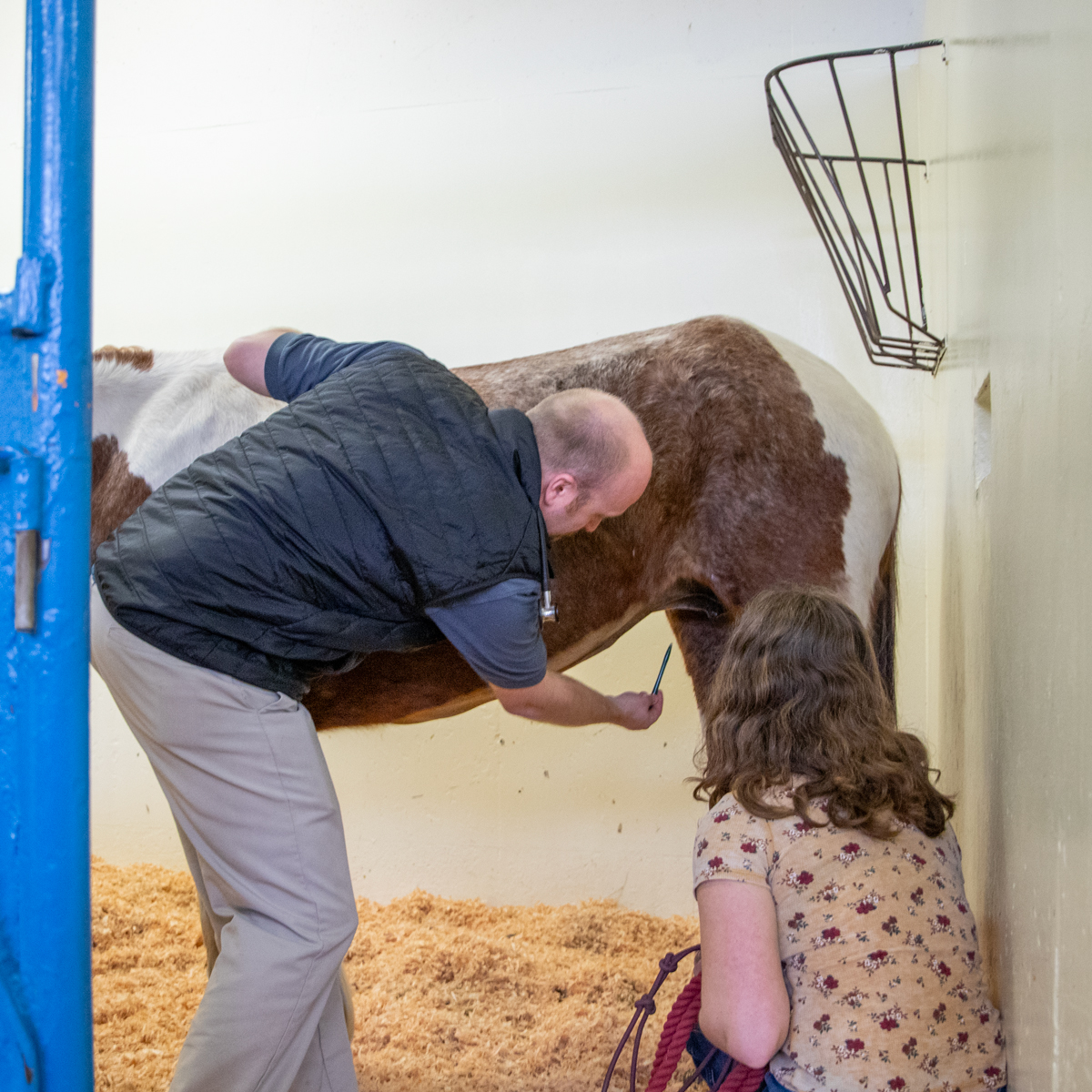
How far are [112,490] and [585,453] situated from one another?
1186 mm

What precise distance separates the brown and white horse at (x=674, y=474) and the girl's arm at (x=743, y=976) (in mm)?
949

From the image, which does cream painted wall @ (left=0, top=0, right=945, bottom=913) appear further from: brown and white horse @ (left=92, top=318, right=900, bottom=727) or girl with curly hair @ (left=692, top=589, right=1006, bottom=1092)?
girl with curly hair @ (left=692, top=589, right=1006, bottom=1092)

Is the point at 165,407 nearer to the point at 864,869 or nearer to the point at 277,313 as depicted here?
the point at 277,313

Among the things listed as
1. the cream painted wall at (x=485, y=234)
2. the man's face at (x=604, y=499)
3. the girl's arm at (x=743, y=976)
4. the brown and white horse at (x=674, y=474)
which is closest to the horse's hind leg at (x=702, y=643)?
the brown and white horse at (x=674, y=474)

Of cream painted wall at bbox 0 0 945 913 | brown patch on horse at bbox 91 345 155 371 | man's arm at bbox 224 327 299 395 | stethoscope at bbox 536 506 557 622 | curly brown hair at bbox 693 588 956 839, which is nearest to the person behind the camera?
curly brown hair at bbox 693 588 956 839

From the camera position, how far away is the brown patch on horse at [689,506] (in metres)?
2.10

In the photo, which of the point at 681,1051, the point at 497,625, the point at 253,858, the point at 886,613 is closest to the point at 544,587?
the point at 497,625

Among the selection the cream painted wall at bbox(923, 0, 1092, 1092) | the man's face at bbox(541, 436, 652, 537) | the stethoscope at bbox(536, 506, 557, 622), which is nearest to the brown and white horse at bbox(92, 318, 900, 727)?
the cream painted wall at bbox(923, 0, 1092, 1092)

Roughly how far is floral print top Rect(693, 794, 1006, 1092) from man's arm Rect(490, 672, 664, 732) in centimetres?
37

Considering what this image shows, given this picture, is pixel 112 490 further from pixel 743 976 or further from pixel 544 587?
pixel 743 976

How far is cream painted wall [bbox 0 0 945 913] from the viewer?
307cm

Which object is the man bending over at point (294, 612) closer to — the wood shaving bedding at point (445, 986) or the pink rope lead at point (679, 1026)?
the pink rope lead at point (679, 1026)

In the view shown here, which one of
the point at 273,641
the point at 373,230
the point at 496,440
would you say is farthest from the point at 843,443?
the point at 373,230

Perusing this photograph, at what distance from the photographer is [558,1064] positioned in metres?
2.07
